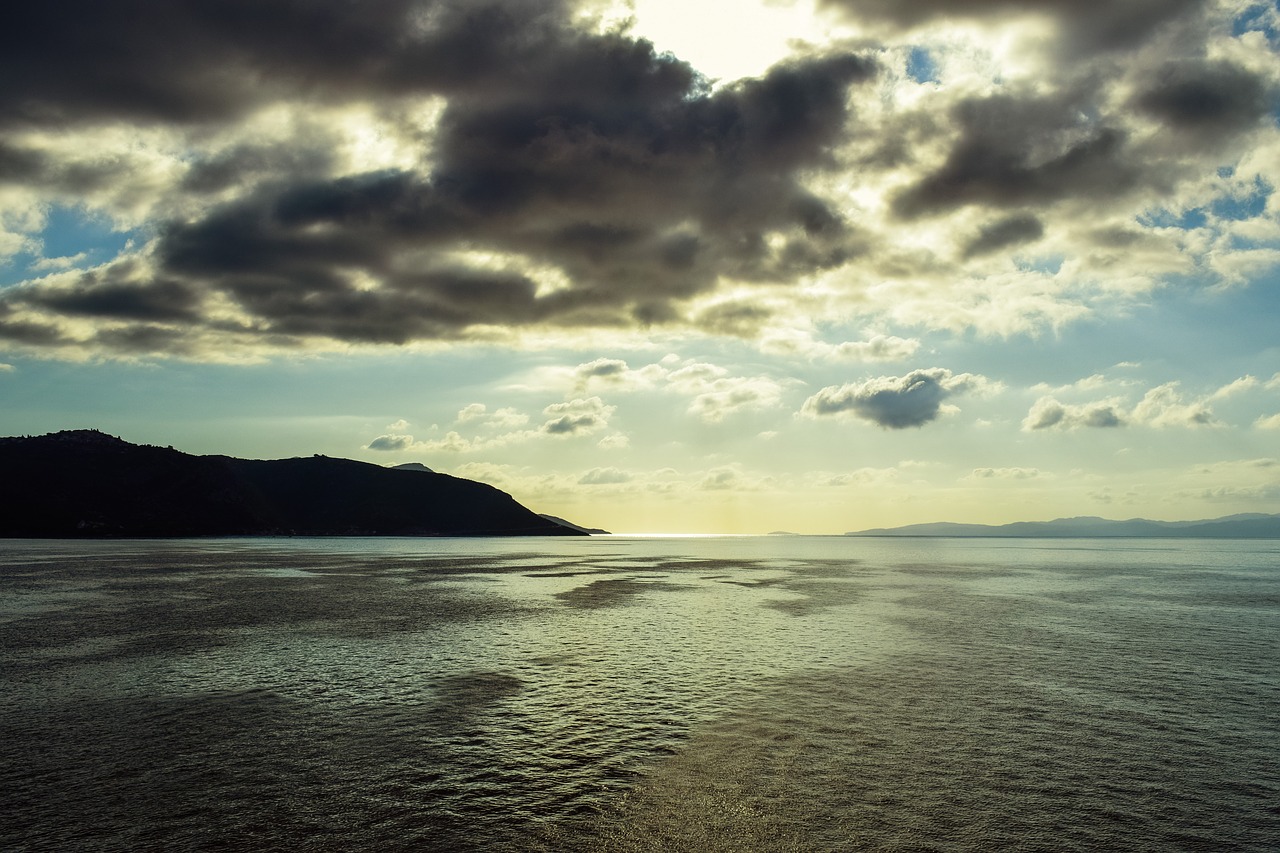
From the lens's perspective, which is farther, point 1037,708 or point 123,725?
point 1037,708

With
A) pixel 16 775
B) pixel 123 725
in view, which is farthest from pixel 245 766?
pixel 123 725

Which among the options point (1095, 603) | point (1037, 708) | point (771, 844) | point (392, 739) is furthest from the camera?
point (1095, 603)

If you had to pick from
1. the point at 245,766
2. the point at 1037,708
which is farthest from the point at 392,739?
the point at 1037,708

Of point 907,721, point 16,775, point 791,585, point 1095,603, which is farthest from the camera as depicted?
point 791,585

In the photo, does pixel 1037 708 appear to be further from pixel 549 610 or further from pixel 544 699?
pixel 549 610

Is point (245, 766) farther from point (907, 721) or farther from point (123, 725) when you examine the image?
point (907, 721)

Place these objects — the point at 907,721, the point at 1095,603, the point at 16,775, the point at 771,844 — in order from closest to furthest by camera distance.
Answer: the point at 771,844 → the point at 16,775 → the point at 907,721 → the point at 1095,603
